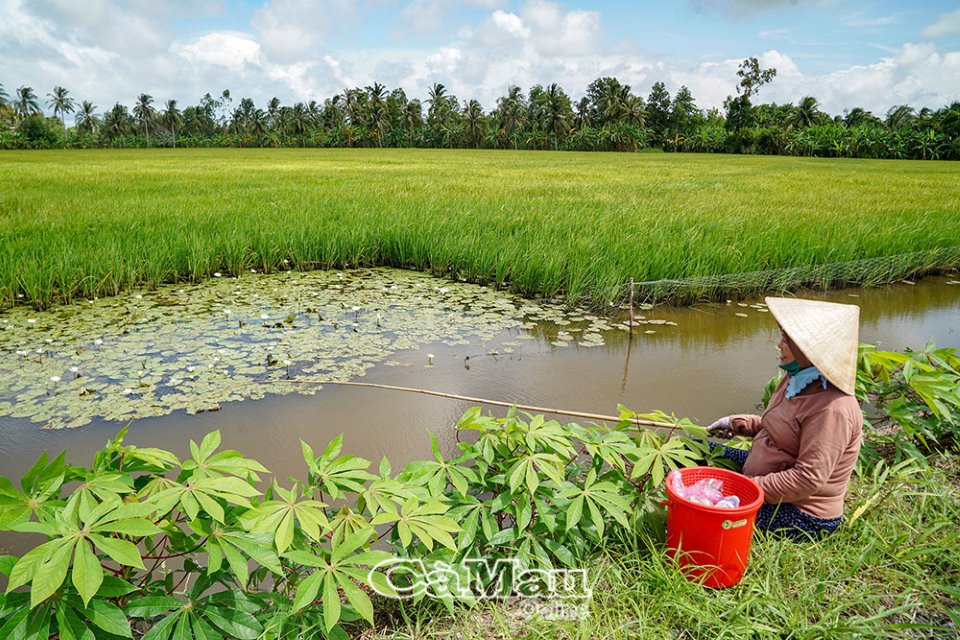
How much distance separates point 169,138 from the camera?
60.8 m

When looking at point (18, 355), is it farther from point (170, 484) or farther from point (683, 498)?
point (683, 498)

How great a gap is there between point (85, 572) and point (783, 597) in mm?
1764

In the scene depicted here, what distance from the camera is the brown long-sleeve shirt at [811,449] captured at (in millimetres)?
1872

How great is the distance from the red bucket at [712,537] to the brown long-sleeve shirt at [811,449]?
0.58ft

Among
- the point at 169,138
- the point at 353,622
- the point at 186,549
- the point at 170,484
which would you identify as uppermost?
the point at 169,138

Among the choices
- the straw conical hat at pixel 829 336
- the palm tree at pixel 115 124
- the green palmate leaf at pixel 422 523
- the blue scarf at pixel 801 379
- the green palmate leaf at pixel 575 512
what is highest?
the palm tree at pixel 115 124

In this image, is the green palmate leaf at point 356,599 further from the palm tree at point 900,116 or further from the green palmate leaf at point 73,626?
the palm tree at point 900,116

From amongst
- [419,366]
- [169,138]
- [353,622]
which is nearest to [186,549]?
[353,622]

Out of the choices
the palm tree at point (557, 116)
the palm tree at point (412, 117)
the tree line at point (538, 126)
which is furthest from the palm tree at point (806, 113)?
the palm tree at point (412, 117)

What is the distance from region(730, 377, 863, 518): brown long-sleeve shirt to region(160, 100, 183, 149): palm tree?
6760 centimetres

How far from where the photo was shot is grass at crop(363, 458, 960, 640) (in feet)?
5.36

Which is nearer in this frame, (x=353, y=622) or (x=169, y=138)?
(x=353, y=622)

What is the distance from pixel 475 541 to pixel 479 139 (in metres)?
56.8

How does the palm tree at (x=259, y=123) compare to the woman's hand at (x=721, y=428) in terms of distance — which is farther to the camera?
the palm tree at (x=259, y=123)
